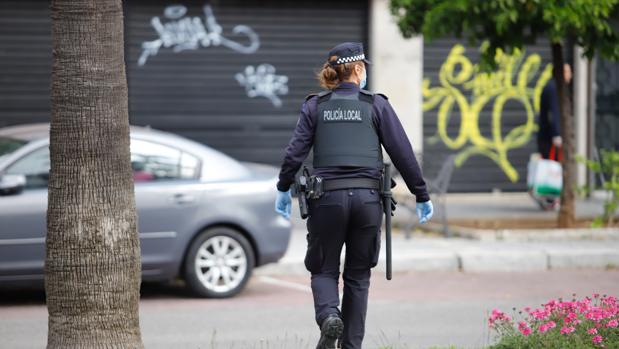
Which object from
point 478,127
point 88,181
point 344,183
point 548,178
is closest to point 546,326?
point 344,183

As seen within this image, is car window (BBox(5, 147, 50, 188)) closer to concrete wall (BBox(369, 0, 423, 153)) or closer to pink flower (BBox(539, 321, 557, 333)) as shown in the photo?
pink flower (BBox(539, 321, 557, 333))

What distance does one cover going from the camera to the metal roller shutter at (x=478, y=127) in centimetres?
1872

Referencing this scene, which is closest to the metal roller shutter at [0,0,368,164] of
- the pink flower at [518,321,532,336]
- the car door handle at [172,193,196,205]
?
the car door handle at [172,193,196,205]

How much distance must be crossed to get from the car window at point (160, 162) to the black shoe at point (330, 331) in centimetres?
423

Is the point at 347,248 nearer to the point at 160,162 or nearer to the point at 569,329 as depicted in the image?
the point at 569,329

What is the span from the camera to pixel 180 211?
32.8 feet

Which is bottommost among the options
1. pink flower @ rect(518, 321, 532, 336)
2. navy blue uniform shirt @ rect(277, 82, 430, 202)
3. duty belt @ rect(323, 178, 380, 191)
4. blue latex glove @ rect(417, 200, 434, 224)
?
pink flower @ rect(518, 321, 532, 336)

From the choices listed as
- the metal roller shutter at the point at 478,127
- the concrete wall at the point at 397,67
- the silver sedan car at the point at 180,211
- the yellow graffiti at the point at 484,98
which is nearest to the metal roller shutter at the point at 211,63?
the concrete wall at the point at 397,67

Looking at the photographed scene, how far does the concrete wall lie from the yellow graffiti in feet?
1.35

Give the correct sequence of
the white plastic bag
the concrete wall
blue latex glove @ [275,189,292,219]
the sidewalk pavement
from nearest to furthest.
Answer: blue latex glove @ [275,189,292,219]
the sidewalk pavement
the white plastic bag
the concrete wall

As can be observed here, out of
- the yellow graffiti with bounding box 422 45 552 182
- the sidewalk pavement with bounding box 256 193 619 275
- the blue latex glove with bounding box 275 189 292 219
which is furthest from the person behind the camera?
the yellow graffiti with bounding box 422 45 552 182

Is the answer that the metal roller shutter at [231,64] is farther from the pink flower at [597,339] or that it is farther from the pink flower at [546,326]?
the pink flower at [597,339]

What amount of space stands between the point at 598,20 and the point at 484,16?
4.15ft

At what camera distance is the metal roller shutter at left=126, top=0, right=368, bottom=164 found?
17.6 metres
